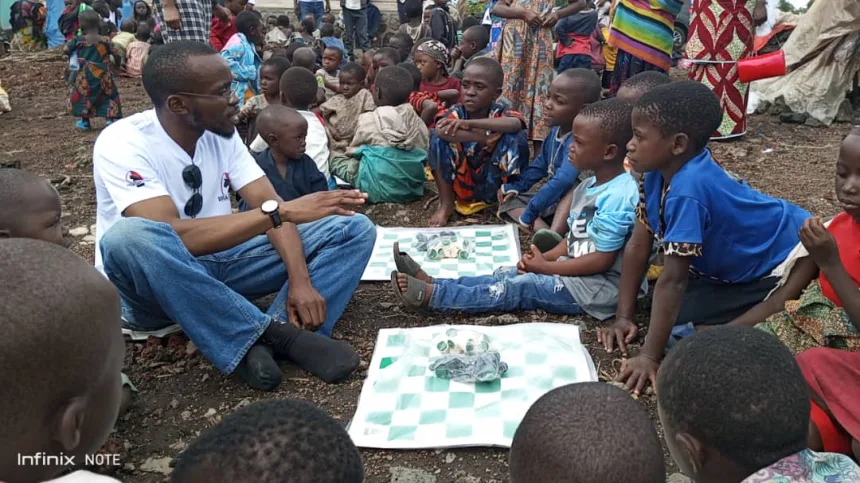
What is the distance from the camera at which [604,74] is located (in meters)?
7.78

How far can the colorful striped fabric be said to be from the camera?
5215 millimetres

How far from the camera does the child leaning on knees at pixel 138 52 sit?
1016cm

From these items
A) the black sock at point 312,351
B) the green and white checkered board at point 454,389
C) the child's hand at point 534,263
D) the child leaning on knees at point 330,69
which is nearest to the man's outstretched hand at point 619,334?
the green and white checkered board at point 454,389

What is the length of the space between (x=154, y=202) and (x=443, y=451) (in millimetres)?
1377

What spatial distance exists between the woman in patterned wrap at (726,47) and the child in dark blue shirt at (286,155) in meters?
3.47

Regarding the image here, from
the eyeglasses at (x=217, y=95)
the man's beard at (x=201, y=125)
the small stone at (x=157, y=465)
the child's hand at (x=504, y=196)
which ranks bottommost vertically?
the child's hand at (x=504, y=196)

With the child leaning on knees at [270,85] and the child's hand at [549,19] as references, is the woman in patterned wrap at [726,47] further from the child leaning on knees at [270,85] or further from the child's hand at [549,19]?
the child leaning on knees at [270,85]

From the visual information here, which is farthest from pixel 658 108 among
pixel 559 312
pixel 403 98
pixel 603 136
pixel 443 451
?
pixel 403 98

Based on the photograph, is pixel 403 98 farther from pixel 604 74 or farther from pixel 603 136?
pixel 604 74

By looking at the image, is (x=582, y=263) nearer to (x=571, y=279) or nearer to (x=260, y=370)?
(x=571, y=279)

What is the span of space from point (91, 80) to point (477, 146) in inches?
191

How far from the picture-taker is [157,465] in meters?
2.12

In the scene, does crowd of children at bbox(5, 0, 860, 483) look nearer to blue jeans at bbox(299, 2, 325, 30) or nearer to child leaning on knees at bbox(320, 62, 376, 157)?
child leaning on knees at bbox(320, 62, 376, 157)

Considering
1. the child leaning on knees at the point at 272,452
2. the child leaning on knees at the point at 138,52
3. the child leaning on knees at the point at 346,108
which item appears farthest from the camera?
the child leaning on knees at the point at 138,52
